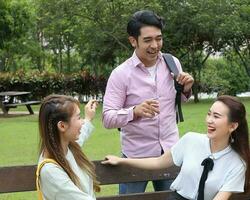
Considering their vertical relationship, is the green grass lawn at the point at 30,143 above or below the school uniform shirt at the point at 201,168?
below

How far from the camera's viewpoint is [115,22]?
21969 mm

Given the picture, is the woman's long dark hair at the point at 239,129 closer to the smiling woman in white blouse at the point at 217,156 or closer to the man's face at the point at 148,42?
the smiling woman in white blouse at the point at 217,156

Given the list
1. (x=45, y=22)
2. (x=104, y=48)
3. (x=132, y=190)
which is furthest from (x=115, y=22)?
(x=132, y=190)

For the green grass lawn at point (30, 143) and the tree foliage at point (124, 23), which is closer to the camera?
the green grass lawn at point (30, 143)

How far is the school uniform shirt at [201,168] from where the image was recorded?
3148mm

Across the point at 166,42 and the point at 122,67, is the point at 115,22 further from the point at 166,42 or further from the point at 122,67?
the point at 122,67

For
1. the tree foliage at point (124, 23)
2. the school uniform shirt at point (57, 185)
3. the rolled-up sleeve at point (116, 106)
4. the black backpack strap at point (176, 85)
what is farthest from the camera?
the tree foliage at point (124, 23)

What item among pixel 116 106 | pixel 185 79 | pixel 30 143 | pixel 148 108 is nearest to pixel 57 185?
pixel 148 108

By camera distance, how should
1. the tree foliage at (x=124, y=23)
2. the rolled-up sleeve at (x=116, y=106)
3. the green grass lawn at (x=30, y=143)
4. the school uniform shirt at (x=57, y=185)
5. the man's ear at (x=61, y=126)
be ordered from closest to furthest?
the school uniform shirt at (x=57, y=185) < the man's ear at (x=61, y=126) < the rolled-up sleeve at (x=116, y=106) < the green grass lawn at (x=30, y=143) < the tree foliage at (x=124, y=23)

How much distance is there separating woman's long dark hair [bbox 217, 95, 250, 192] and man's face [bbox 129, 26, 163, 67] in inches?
19.9

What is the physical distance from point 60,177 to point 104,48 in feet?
70.0

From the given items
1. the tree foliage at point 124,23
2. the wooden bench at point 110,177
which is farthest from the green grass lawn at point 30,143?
the tree foliage at point 124,23

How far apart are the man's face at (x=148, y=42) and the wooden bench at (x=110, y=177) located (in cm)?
71

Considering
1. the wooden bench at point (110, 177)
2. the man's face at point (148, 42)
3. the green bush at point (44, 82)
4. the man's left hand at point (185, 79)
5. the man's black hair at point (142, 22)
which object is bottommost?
the green bush at point (44, 82)
